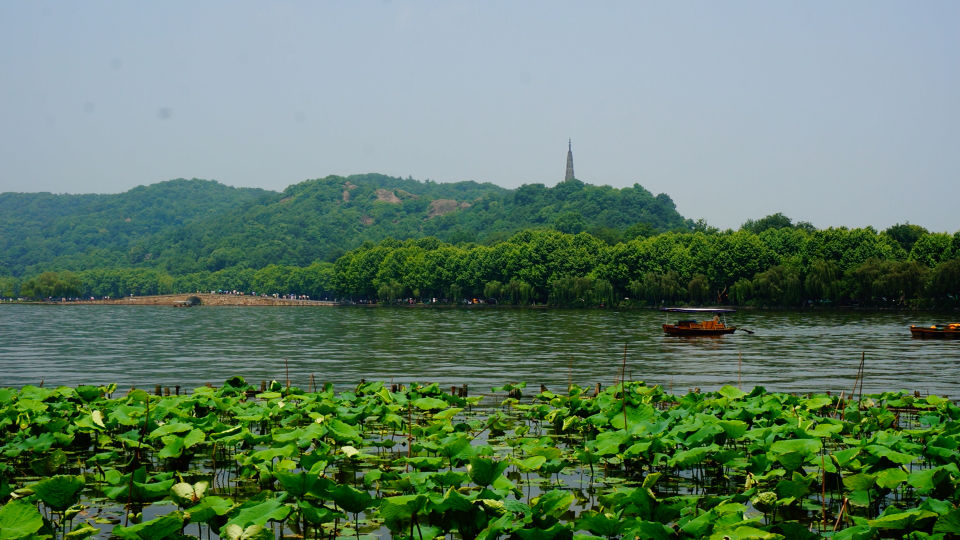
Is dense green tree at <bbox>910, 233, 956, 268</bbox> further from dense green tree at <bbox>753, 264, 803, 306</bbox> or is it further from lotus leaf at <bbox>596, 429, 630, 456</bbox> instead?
lotus leaf at <bbox>596, 429, 630, 456</bbox>

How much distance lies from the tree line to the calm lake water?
2302 cm

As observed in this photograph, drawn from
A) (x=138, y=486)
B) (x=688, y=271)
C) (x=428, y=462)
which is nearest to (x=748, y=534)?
(x=428, y=462)

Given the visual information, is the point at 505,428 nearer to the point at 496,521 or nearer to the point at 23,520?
the point at 496,521

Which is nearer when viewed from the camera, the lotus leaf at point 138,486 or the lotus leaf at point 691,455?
the lotus leaf at point 138,486

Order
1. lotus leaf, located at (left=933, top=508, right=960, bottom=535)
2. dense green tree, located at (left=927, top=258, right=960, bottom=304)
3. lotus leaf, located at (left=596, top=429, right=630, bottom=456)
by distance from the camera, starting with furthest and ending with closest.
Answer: dense green tree, located at (left=927, top=258, right=960, bottom=304) → lotus leaf, located at (left=596, top=429, right=630, bottom=456) → lotus leaf, located at (left=933, top=508, right=960, bottom=535)

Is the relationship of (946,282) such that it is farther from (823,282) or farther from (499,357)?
(499,357)

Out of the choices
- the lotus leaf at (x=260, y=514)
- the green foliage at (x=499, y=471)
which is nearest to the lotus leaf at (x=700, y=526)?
the green foliage at (x=499, y=471)

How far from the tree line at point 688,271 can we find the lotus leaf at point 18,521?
88.0 meters

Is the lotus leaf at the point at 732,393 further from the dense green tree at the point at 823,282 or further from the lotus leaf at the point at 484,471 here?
the dense green tree at the point at 823,282

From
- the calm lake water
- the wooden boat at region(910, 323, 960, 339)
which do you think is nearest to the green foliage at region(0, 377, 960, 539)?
the calm lake water

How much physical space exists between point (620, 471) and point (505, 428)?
4019mm

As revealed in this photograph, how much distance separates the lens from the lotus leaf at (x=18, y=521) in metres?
8.07

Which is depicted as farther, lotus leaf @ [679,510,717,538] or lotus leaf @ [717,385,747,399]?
lotus leaf @ [717,385,747,399]

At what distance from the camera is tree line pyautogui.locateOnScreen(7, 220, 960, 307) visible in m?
90.4
